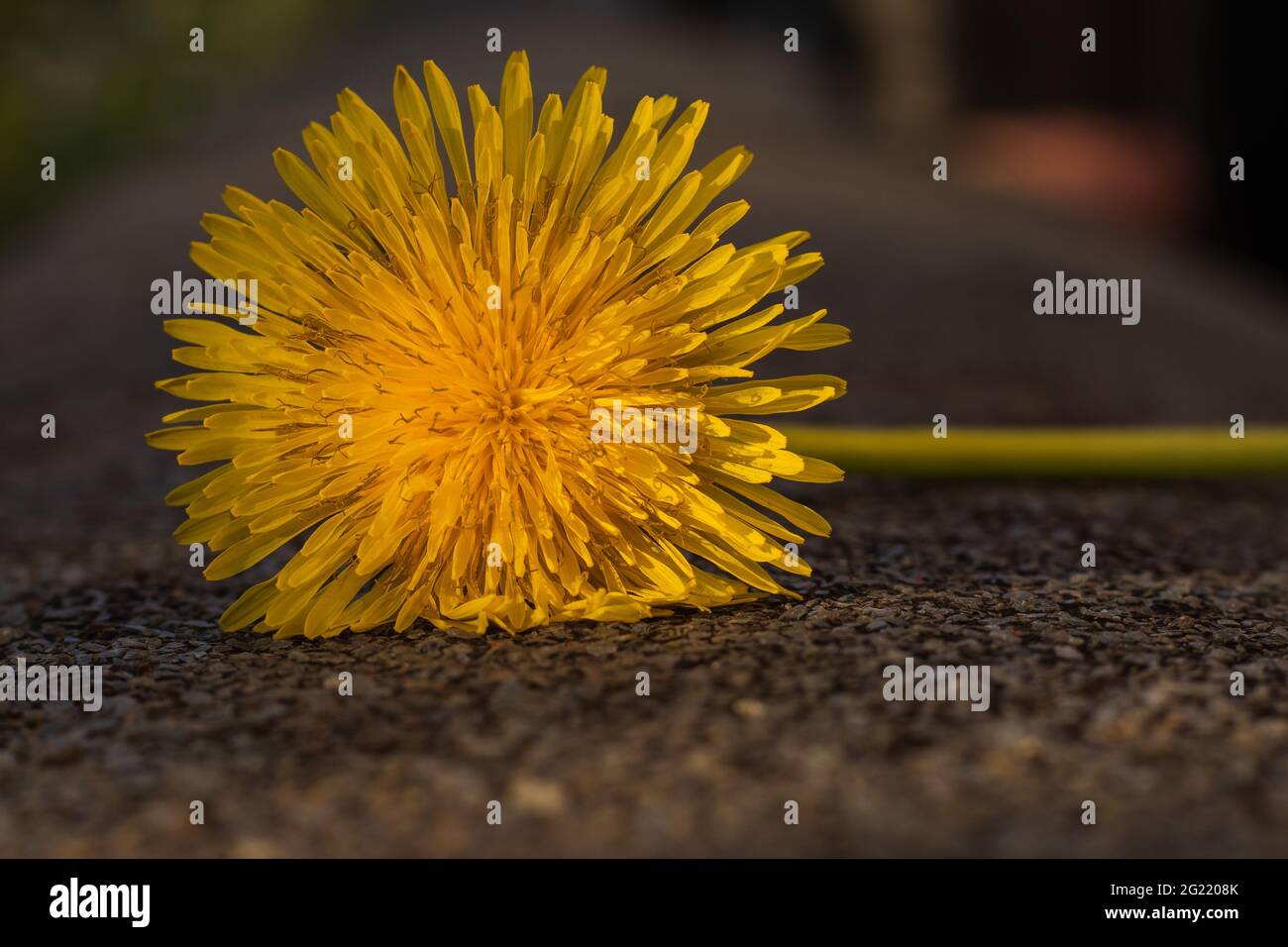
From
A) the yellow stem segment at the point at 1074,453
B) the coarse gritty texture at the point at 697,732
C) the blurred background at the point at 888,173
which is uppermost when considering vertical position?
the blurred background at the point at 888,173

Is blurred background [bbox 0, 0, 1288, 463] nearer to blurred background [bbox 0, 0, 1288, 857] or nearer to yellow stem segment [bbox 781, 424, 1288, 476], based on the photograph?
blurred background [bbox 0, 0, 1288, 857]

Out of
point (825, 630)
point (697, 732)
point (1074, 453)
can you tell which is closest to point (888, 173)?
point (1074, 453)

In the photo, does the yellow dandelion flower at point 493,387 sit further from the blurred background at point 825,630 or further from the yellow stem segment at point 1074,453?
the yellow stem segment at point 1074,453

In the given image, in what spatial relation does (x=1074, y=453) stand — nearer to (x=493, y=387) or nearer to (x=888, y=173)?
(x=493, y=387)

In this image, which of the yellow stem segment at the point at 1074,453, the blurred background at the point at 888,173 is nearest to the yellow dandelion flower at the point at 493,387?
the yellow stem segment at the point at 1074,453

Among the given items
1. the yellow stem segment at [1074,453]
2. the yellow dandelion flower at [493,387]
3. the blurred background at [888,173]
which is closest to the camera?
the yellow dandelion flower at [493,387]
